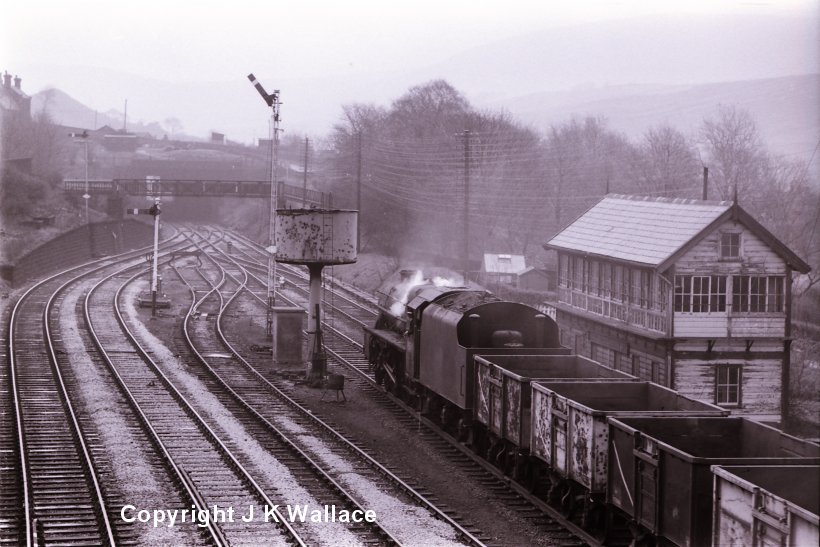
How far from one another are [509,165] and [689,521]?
46.4 metres

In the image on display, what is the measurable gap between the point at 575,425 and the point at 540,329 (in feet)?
21.0

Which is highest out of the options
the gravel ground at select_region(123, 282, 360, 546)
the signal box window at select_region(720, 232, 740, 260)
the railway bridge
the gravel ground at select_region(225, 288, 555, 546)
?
the railway bridge

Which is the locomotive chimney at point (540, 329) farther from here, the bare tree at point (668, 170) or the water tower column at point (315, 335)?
the bare tree at point (668, 170)

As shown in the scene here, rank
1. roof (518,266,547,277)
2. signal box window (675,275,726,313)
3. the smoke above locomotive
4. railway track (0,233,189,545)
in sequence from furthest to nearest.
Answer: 1. roof (518,266,547,277)
2. signal box window (675,275,726,313)
3. the smoke above locomotive
4. railway track (0,233,189,545)

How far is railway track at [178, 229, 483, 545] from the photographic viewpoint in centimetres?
1470

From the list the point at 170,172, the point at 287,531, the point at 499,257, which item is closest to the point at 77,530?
the point at 287,531

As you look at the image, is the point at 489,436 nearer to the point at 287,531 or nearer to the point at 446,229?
the point at 287,531

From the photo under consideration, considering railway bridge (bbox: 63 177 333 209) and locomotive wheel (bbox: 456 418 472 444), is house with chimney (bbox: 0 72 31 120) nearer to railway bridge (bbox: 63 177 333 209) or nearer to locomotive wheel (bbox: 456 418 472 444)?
railway bridge (bbox: 63 177 333 209)

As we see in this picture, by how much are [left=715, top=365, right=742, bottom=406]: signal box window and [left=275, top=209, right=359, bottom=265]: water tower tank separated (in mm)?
10084

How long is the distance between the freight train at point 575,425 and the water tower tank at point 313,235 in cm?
234

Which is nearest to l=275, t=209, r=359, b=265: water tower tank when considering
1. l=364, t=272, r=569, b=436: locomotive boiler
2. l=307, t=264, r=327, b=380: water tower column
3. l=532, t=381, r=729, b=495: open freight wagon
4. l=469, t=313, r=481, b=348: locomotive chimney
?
l=307, t=264, r=327, b=380: water tower column

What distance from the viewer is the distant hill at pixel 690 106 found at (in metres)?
75.3

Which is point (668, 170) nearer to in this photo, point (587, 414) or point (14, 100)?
point (587, 414)

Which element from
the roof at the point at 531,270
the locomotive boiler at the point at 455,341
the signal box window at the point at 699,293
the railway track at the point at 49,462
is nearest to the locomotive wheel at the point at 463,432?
the locomotive boiler at the point at 455,341
